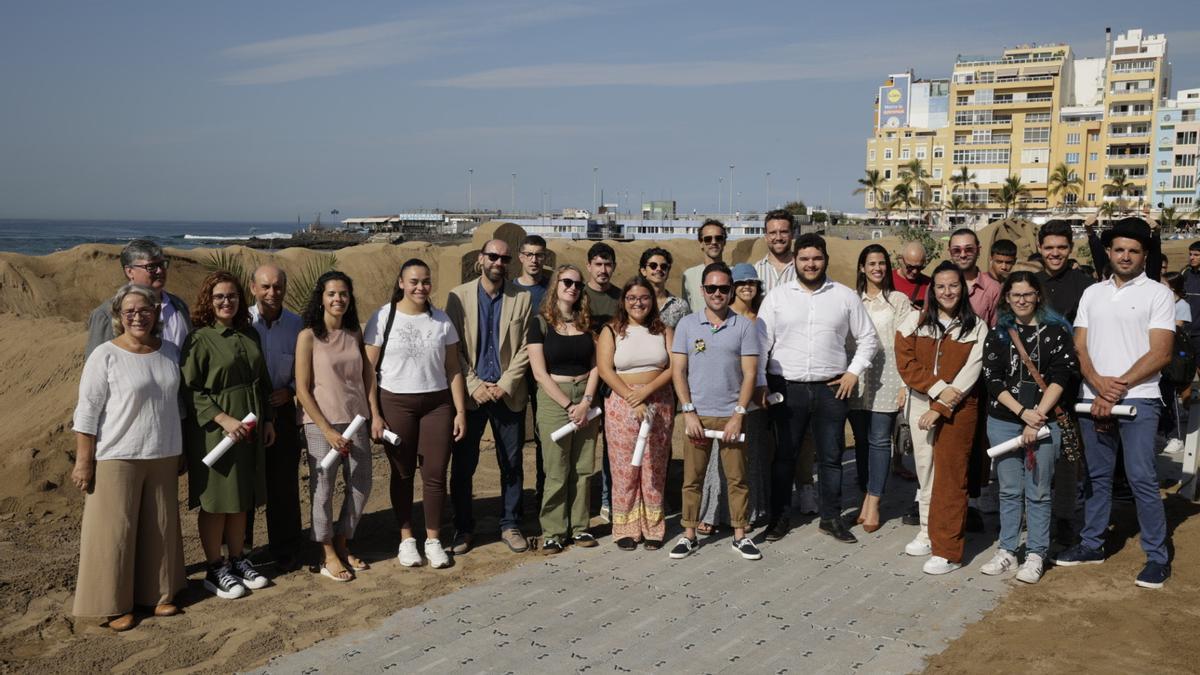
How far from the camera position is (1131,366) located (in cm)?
491

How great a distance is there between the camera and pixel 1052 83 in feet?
223

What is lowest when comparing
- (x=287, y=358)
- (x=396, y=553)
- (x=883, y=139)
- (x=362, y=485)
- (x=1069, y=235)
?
(x=396, y=553)

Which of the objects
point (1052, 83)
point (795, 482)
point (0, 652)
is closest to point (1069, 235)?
point (795, 482)

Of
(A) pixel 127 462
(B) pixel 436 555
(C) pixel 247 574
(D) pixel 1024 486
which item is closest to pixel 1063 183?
(D) pixel 1024 486

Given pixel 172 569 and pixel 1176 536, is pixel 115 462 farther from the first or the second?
pixel 1176 536

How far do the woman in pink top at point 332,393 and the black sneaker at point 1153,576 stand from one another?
13.5 feet

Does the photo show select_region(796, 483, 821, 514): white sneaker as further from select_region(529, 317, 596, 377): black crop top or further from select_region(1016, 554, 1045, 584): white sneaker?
select_region(529, 317, 596, 377): black crop top

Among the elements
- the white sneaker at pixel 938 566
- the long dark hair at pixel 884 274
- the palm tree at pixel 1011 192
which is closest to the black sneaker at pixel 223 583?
the white sneaker at pixel 938 566

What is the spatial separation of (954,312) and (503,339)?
2.57 meters

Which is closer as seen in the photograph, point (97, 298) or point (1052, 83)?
point (97, 298)

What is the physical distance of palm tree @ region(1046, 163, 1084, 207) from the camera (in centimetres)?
6425

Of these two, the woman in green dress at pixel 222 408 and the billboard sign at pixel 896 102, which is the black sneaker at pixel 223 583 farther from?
the billboard sign at pixel 896 102

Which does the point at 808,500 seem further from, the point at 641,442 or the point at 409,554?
the point at 409,554

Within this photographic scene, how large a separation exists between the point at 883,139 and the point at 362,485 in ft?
247
